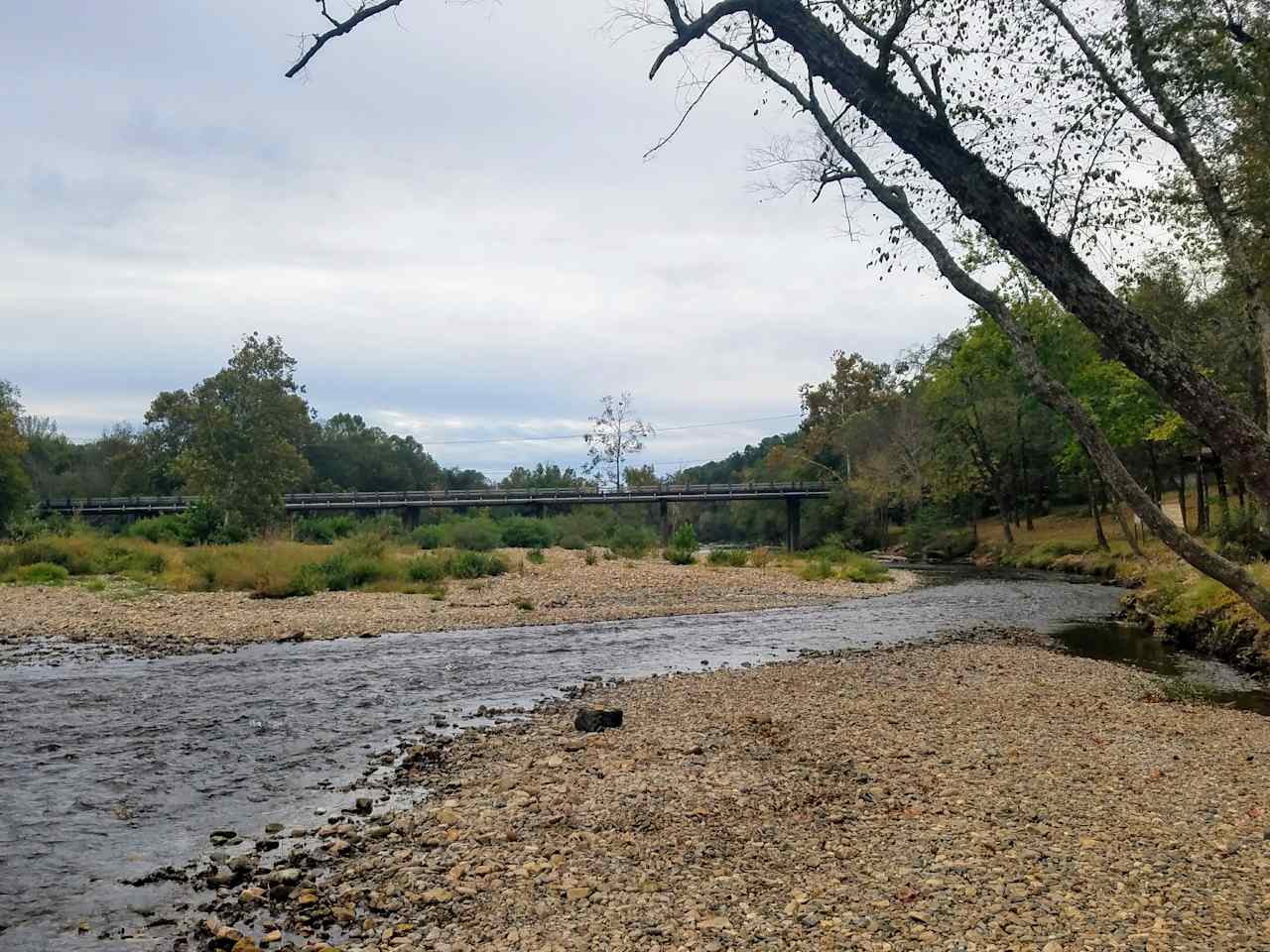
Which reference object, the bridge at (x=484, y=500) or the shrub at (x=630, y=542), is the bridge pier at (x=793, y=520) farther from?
the shrub at (x=630, y=542)

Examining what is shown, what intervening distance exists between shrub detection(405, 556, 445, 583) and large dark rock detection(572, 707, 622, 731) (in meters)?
19.6

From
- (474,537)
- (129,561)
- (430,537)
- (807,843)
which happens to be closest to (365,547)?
(129,561)

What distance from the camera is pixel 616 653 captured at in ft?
55.8

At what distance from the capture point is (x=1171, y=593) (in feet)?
68.3

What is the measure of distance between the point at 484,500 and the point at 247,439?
25.5 meters

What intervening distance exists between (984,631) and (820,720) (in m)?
11.3

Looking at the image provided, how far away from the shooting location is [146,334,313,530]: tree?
40.0 meters

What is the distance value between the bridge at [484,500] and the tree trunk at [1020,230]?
59382 mm

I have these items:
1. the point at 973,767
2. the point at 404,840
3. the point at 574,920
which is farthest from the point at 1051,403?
the point at 404,840

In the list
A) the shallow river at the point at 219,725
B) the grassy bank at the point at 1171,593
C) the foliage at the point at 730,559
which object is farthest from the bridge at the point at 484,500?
the shallow river at the point at 219,725

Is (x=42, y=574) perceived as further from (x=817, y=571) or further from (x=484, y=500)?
(x=484, y=500)

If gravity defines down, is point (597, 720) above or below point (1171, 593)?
above

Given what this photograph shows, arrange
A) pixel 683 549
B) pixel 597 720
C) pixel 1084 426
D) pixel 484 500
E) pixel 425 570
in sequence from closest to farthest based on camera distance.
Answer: pixel 1084 426 < pixel 597 720 < pixel 425 570 < pixel 683 549 < pixel 484 500

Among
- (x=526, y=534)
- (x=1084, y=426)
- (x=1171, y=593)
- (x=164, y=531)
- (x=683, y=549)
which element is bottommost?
(x=1171, y=593)
